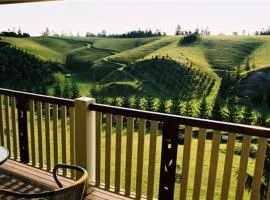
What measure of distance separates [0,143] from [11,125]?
0.33 metres

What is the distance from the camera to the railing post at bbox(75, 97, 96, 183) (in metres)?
2.82

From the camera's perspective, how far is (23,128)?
332cm

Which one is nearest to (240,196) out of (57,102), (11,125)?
(57,102)

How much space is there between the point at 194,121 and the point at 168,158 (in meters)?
0.43

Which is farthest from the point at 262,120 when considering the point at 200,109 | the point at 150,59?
the point at 150,59

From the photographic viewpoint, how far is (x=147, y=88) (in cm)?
6481

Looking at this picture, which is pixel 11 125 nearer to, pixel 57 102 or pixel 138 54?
pixel 57 102

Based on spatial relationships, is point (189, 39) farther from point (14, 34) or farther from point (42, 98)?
point (42, 98)

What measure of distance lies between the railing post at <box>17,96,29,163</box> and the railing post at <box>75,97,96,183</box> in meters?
0.79

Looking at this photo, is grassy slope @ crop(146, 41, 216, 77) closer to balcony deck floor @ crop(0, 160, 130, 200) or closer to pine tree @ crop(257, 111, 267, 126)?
pine tree @ crop(257, 111, 267, 126)

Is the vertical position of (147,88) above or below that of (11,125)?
below

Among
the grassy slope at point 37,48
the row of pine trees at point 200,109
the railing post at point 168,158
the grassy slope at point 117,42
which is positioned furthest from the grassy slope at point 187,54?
the railing post at point 168,158

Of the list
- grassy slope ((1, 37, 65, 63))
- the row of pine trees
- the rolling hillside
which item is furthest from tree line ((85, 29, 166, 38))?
the row of pine trees

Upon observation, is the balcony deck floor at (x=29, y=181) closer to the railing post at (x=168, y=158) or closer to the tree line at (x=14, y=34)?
the railing post at (x=168, y=158)
